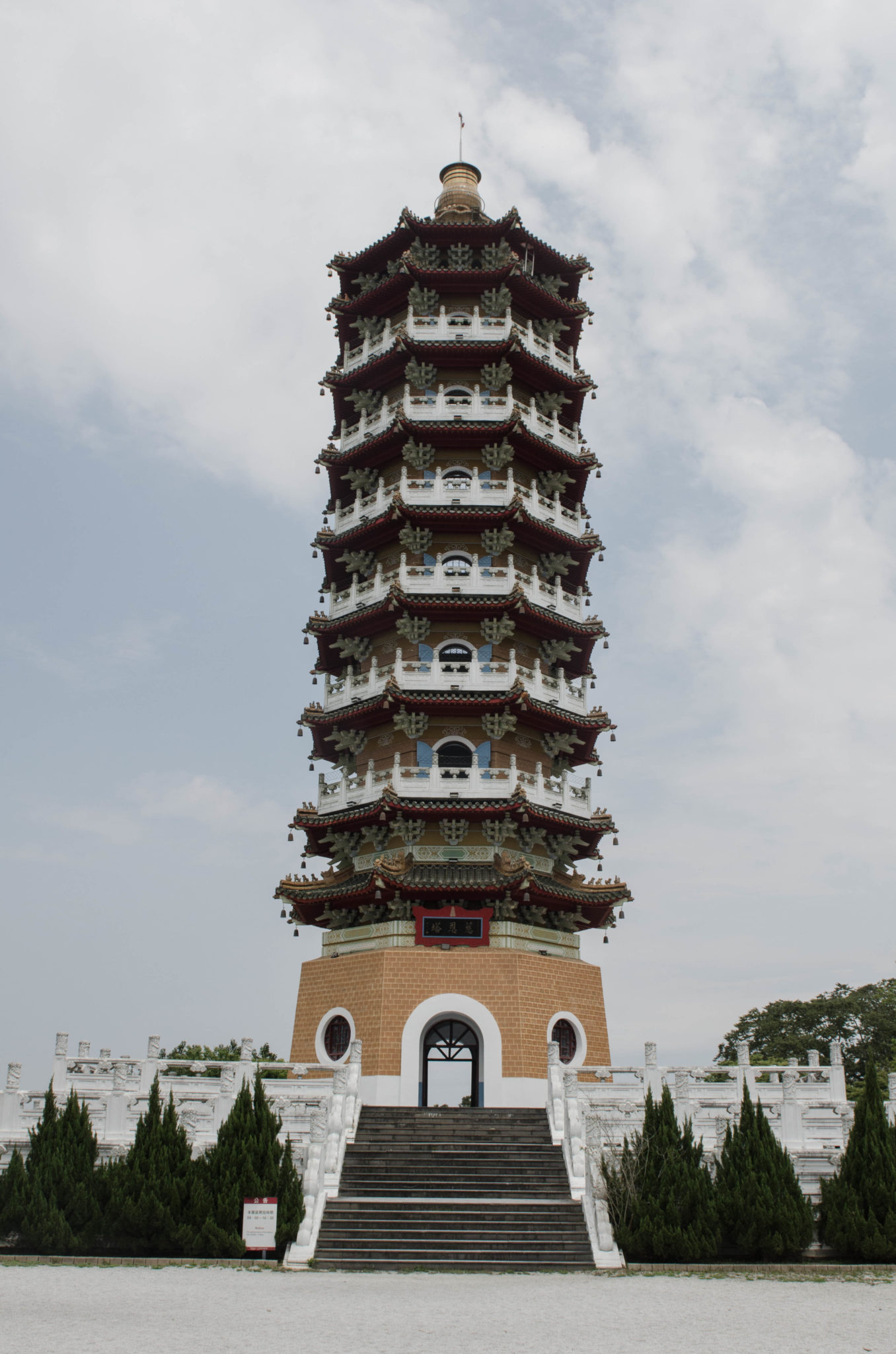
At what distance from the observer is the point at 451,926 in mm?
28609

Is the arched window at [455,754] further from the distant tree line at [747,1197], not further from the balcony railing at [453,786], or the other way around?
the distant tree line at [747,1197]

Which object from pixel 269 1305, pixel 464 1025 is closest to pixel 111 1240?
pixel 269 1305

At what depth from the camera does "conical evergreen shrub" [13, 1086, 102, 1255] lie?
18.3m

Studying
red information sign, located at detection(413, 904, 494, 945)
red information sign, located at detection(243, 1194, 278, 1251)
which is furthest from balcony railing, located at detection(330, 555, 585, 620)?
red information sign, located at detection(243, 1194, 278, 1251)

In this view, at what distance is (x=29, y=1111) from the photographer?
71.1 ft

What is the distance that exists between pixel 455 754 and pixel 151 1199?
15.2 meters

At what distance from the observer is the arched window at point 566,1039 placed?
2858 cm

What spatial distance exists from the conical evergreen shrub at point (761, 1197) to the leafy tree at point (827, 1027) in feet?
127

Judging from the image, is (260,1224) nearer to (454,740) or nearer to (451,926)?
(451,926)

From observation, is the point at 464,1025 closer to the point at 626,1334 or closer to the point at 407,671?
the point at 407,671

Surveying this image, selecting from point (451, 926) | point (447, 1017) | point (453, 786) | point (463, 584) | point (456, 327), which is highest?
point (456, 327)

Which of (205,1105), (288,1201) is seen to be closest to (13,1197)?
(205,1105)

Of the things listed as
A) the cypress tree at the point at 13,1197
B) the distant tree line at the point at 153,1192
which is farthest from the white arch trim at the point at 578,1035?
the cypress tree at the point at 13,1197

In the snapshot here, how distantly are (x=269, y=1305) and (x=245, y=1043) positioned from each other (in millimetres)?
8625
